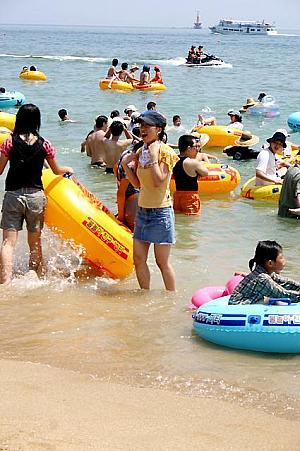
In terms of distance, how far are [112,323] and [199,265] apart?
6.49ft

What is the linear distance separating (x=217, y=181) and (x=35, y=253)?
4.71 m

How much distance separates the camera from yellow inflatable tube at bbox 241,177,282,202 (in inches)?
378

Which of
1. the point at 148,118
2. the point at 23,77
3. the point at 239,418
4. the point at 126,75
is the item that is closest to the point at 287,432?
the point at 239,418

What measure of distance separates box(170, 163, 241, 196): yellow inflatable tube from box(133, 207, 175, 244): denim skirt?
4.64 metres

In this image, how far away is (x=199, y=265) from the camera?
22.7 feet

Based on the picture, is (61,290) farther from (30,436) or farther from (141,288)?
(30,436)

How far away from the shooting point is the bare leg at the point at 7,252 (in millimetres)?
5496

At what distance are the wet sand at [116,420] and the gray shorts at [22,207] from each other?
5.45 feet

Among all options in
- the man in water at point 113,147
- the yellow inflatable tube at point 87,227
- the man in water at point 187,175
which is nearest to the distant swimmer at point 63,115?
the man in water at point 113,147

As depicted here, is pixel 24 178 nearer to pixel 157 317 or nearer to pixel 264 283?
pixel 157 317

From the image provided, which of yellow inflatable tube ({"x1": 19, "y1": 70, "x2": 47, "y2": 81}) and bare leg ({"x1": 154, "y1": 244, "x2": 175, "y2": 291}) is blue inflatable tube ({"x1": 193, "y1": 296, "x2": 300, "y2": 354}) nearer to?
bare leg ({"x1": 154, "y1": 244, "x2": 175, "y2": 291})

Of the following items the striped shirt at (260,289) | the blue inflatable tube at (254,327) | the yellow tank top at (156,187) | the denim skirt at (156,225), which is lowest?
the blue inflatable tube at (254,327)

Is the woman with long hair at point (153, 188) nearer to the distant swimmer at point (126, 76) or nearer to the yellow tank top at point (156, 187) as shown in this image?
the yellow tank top at point (156, 187)

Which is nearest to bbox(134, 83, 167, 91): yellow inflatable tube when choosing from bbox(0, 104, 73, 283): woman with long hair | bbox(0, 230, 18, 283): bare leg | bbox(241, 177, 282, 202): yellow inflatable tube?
bbox(241, 177, 282, 202): yellow inflatable tube
